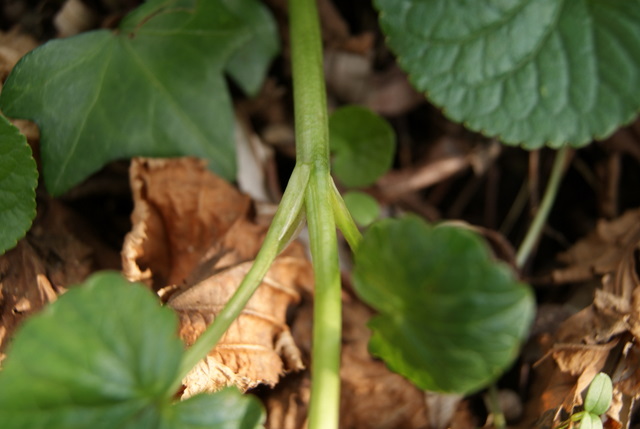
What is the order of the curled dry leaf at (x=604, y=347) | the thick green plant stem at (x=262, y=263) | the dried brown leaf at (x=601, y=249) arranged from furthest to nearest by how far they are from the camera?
the dried brown leaf at (x=601, y=249), the curled dry leaf at (x=604, y=347), the thick green plant stem at (x=262, y=263)

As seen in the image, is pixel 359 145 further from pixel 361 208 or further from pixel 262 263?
pixel 262 263

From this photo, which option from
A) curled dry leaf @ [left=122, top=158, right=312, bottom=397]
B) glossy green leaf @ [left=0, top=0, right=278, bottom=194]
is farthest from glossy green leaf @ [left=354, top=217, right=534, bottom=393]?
glossy green leaf @ [left=0, top=0, right=278, bottom=194]

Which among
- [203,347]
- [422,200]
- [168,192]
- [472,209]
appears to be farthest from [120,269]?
[472,209]

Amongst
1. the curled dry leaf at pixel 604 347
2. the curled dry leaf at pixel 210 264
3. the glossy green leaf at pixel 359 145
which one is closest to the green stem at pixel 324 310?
the curled dry leaf at pixel 210 264

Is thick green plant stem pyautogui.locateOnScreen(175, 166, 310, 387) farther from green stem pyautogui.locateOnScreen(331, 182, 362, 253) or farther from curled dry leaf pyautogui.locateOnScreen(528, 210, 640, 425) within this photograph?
curled dry leaf pyautogui.locateOnScreen(528, 210, 640, 425)

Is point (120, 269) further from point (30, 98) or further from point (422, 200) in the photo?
point (422, 200)

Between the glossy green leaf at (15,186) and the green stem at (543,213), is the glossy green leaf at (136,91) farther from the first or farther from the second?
the green stem at (543,213)
